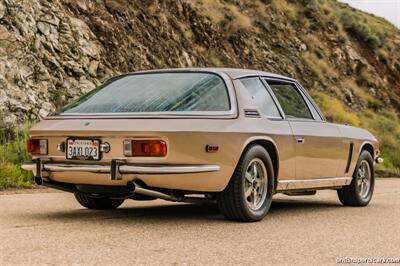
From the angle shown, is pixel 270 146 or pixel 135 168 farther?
pixel 270 146

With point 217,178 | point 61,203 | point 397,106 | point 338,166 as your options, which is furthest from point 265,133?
point 397,106

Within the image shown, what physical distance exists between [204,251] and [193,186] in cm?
131

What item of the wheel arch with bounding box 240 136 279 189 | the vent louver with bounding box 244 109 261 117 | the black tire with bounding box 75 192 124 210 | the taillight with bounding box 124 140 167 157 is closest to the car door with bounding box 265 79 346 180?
the wheel arch with bounding box 240 136 279 189

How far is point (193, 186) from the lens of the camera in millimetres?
6535

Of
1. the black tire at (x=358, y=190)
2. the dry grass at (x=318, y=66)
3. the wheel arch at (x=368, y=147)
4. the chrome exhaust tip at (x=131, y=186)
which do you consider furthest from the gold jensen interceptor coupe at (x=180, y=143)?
the dry grass at (x=318, y=66)

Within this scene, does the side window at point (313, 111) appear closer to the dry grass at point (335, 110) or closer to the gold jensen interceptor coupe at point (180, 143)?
the gold jensen interceptor coupe at point (180, 143)

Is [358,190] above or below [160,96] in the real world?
below

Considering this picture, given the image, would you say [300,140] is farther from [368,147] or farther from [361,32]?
[361,32]

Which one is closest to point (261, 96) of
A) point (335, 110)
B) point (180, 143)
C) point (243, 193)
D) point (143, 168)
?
point (243, 193)

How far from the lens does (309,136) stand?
8062 millimetres

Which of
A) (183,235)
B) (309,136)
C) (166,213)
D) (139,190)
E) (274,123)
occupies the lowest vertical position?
Answer: (166,213)

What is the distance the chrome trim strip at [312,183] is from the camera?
24.9 feet

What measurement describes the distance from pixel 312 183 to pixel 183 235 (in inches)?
98.5

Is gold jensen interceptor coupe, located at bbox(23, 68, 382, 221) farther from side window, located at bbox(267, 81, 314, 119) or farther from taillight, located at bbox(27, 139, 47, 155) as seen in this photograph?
side window, located at bbox(267, 81, 314, 119)
